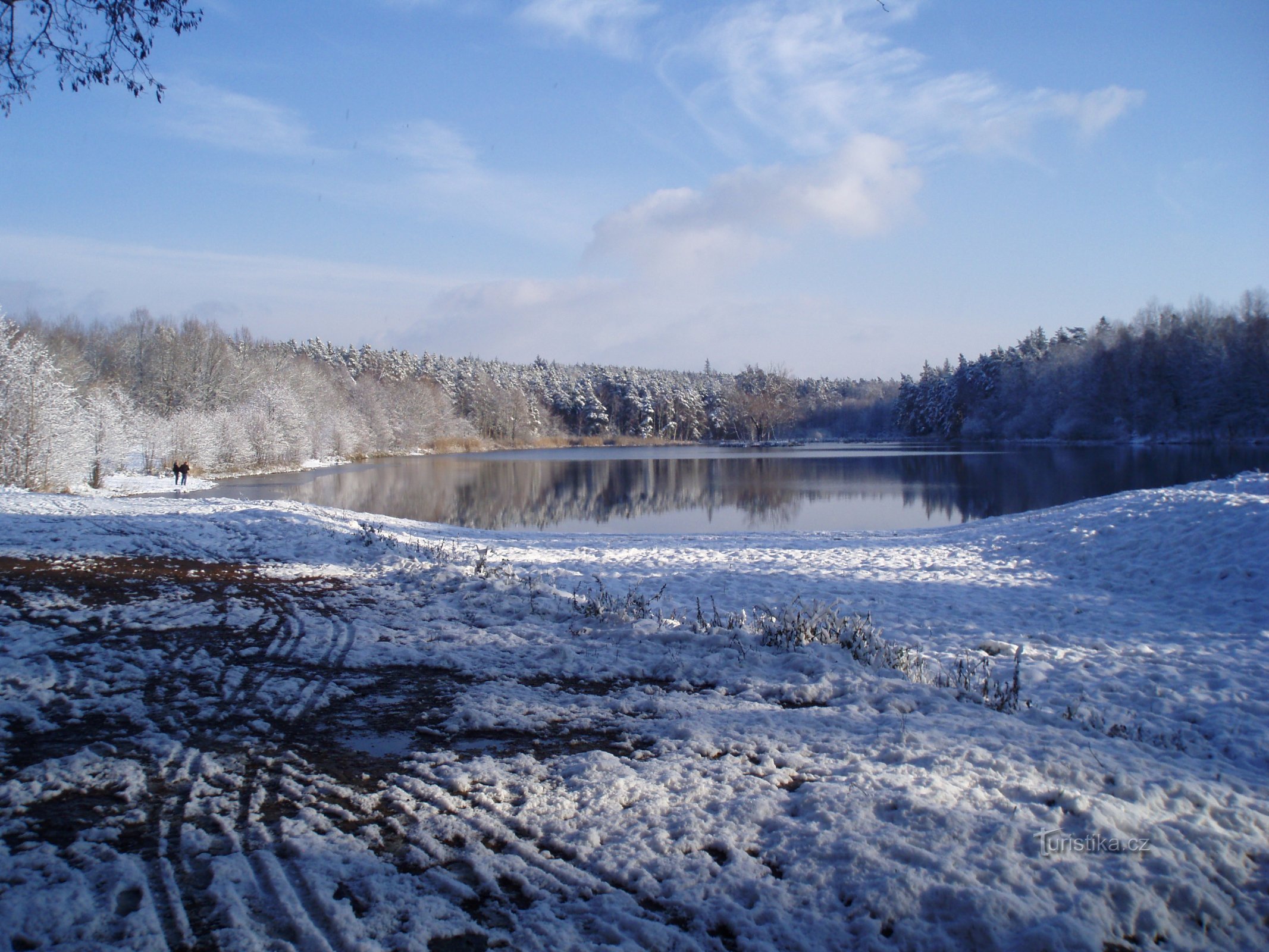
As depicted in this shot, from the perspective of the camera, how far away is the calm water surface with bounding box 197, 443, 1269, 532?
24.3 m

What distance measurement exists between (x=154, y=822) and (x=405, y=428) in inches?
3059

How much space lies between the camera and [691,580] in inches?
410

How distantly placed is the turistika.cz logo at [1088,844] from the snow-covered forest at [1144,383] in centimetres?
6943

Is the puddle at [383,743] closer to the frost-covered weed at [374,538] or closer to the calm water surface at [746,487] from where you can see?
the frost-covered weed at [374,538]

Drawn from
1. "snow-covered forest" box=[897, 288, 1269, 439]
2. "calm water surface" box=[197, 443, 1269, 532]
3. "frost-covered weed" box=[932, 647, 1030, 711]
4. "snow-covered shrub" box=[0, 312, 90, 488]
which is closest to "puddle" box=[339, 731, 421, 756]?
"frost-covered weed" box=[932, 647, 1030, 711]

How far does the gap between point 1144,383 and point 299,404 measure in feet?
237

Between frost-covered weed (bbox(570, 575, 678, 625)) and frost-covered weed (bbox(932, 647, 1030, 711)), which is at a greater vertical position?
frost-covered weed (bbox(570, 575, 678, 625))

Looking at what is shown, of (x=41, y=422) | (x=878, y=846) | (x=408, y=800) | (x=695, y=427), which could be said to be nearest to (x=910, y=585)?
(x=878, y=846)

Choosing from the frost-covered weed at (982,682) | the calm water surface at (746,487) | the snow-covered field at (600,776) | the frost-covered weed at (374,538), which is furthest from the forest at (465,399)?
the frost-covered weed at (982,682)

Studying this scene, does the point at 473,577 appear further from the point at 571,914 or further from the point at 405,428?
the point at 405,428

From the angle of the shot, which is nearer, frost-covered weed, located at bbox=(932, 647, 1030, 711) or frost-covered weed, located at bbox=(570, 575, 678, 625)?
frost-covered weed, located at bbox=(932, 647, 1030, 711)

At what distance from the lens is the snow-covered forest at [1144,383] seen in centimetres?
5622

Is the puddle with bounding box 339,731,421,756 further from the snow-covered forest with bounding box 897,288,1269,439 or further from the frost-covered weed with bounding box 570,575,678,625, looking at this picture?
the snow-covered forest with bounding box 897,288,1269,439

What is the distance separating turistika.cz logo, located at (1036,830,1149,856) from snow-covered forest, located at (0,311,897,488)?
33.3 meters
